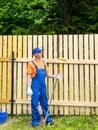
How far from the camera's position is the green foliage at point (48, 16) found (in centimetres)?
1731

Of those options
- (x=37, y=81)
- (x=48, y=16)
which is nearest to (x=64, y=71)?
(x=37, y=81)

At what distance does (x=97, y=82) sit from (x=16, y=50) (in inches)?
80.2

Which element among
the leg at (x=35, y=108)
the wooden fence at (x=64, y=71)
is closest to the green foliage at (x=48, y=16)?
the wooden fence at (x=64, y=71)

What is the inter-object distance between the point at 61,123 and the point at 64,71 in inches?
48.2

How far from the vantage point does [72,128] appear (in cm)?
824

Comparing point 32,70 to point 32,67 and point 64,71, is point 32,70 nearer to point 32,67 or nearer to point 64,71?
point 32,67

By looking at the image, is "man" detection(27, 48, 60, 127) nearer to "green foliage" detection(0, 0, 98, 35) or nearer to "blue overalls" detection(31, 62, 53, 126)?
"blue overalls" detection(31, 62, 53, 126)

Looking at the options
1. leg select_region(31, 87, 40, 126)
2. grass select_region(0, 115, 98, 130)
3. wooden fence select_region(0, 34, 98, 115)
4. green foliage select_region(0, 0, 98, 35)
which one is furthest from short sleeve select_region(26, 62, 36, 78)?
green foliage select_region(0, 0, 98, 35)

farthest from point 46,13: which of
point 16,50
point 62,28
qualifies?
point 16,50

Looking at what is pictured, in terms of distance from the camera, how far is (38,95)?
835 centimetres

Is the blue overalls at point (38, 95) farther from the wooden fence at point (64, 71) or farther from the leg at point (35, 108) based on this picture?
the wooden fence at point (64, 71)

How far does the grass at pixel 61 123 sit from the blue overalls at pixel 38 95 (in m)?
0.22

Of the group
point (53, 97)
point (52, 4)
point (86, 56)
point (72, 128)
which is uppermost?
point (52, 4)

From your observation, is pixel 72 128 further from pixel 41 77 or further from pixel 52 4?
pixel 52 4
